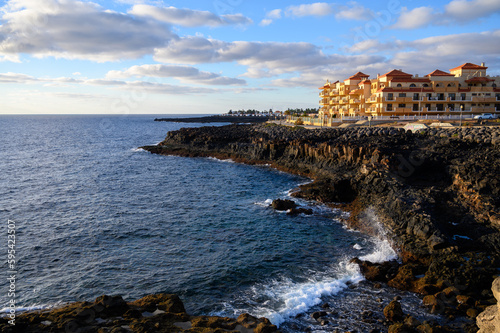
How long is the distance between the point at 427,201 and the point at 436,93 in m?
54.5

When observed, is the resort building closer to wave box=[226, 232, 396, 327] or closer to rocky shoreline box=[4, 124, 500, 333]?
rocky shoreline box=[4, 124, 500, 333]

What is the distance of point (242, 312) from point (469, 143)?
32.8 meters

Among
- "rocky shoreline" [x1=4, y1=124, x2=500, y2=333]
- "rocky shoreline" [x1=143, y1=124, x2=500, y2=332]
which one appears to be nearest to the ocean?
"rocky shoreline" [x1=4, y1=124, x2=500, y2=333]

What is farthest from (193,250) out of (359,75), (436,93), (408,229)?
(359,75)

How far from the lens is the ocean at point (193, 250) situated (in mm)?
14211

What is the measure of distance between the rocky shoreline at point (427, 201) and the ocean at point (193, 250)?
134 cm

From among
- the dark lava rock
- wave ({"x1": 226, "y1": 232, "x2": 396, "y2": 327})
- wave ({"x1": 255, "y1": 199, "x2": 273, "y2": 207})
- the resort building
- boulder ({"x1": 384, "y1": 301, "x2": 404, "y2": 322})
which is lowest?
wave ({"x1": 226, "y1": 232, "x2": 396, "y2": 327})

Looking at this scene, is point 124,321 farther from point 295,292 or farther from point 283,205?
point 283,205

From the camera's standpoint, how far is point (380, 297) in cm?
1405

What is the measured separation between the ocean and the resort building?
138 ft

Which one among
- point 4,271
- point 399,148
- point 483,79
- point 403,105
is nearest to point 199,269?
point 4,271

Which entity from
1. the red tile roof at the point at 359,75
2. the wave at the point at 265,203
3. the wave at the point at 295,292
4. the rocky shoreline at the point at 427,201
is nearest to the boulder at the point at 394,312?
the rocky shoreline at the point at 427,201

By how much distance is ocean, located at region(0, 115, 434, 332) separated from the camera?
46.6 ft

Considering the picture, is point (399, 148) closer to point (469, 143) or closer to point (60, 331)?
point (469, 143)
